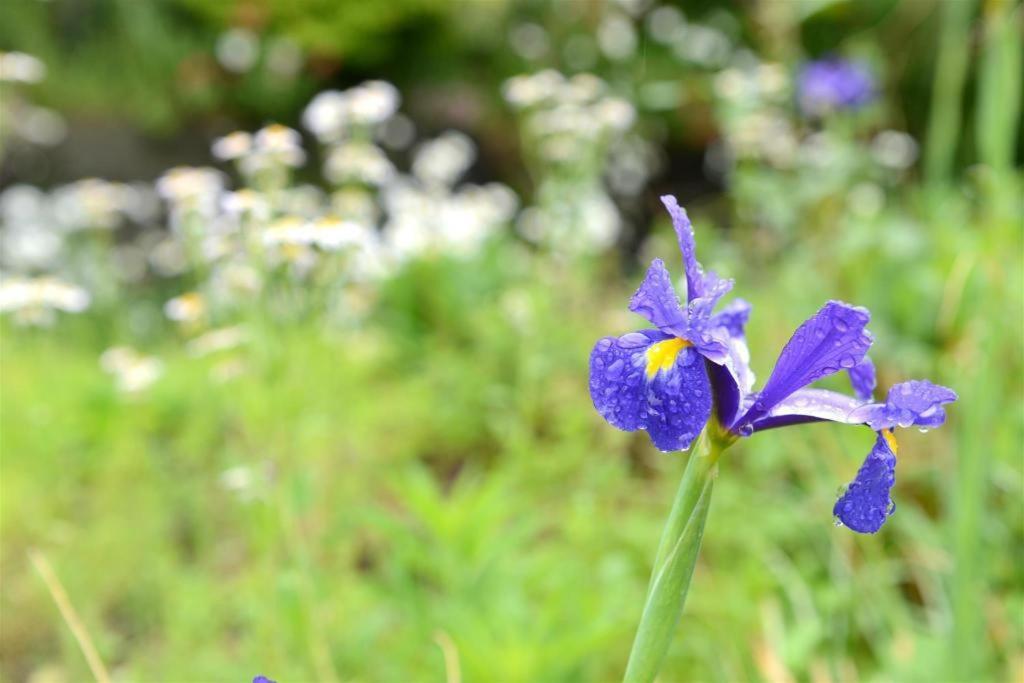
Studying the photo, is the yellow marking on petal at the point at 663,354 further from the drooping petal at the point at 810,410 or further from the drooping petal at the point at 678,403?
the drooping petal at the point at 810,410

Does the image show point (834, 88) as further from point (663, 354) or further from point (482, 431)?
point (663, 354)

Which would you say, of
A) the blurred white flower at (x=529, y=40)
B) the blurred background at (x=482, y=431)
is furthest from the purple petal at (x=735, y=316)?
the blurred white flower at (x=529, y=40)

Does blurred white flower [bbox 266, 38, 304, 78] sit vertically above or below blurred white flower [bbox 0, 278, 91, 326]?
above

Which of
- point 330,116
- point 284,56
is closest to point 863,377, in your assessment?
point 330,116

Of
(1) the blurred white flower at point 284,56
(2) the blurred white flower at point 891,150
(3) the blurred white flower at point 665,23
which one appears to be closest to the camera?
(2) the blurred white flower at point 891,150

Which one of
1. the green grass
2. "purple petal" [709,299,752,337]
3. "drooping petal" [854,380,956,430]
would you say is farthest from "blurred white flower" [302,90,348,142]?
"drooping petal" [854,380,956,430]

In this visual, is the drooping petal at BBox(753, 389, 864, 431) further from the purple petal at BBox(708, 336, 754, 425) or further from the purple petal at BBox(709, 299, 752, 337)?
the purple petal at BBox(709, 299, 752, 337)

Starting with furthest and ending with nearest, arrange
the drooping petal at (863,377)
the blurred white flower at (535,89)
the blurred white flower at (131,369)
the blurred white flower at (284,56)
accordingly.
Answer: the blurred white flower at (284,56) → the blurred white flower at (535,89) → the blurred white flower at (131,369) → the drooping petal at (863,377)
